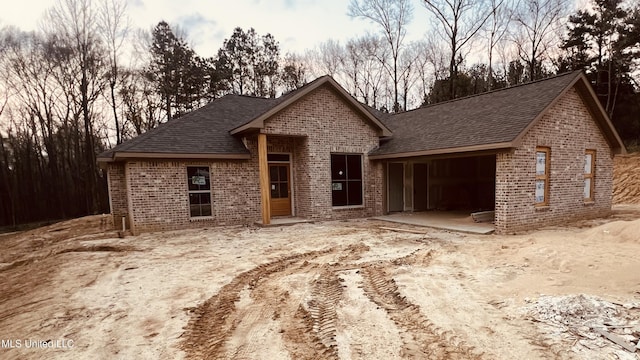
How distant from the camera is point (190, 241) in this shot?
330 inches

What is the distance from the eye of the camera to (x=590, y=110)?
10.4 meters

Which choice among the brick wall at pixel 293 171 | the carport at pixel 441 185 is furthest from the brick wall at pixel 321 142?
the carport at pixel 441 185

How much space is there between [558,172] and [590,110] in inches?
109

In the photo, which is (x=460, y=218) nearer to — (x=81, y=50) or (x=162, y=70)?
(x=162, y=70)

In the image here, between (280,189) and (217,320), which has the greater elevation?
(280,189)

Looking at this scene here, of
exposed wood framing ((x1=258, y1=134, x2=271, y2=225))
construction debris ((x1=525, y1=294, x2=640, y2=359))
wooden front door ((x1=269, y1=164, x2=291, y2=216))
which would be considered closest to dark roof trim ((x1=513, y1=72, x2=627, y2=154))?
construction debris ((x1=525, y1=294, x2=640, y2=359))

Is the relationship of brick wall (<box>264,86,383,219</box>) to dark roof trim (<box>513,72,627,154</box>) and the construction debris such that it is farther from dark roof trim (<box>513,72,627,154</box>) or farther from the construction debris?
the construction debris

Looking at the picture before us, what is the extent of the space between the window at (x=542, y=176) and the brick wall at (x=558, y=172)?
0.13 meters

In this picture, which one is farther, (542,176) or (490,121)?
(490,121)

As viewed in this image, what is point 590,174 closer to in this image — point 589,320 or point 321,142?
point 321,142

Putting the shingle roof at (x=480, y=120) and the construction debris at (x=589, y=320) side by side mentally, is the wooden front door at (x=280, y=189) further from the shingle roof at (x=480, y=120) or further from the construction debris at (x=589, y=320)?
the construction debris at (x=589, y=320)

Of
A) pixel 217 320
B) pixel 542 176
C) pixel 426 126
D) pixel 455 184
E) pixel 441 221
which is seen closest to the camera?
pixel 217 320

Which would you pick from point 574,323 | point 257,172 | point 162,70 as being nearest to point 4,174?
point 162,70

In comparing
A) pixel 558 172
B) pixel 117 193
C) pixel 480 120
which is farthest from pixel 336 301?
pixel 117 193
